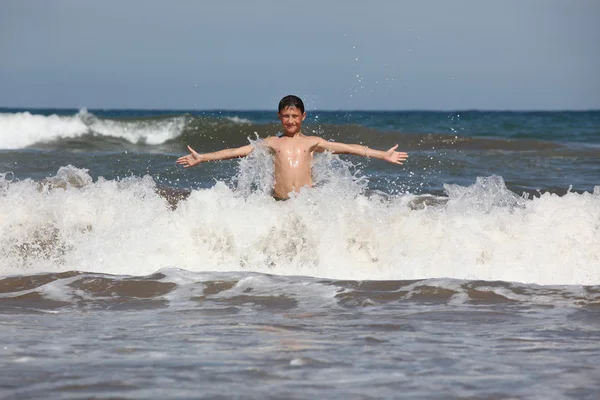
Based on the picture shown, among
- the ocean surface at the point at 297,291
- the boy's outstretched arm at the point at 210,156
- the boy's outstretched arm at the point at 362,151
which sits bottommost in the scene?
the ocean surface at the point at 297,291

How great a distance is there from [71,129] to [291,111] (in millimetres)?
19696

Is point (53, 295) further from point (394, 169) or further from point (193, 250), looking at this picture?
point (394, 169)

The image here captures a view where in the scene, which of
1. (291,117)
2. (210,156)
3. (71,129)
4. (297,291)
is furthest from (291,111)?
(71,129)

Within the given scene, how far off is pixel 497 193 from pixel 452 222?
1050 millimetres

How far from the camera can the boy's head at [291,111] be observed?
822cm

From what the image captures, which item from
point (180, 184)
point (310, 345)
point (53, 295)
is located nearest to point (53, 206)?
point (53, 295)

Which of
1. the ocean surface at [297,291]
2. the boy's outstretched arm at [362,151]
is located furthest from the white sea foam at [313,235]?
the boy's outstretched arm at [362,151]

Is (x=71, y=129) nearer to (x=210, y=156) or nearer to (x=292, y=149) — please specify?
(x=292, y=149)

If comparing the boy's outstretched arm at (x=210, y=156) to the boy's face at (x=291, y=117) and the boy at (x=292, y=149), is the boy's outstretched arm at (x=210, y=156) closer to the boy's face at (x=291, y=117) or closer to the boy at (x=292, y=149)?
the boy at (x=292, y=149)

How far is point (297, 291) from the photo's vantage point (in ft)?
21.1

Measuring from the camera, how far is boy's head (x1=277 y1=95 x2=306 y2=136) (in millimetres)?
8219

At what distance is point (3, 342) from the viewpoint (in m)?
4.84

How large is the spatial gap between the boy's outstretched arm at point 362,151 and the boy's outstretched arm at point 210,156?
72cm

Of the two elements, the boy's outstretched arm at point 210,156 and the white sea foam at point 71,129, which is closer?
the boy's outstretched arm at point 210,156
